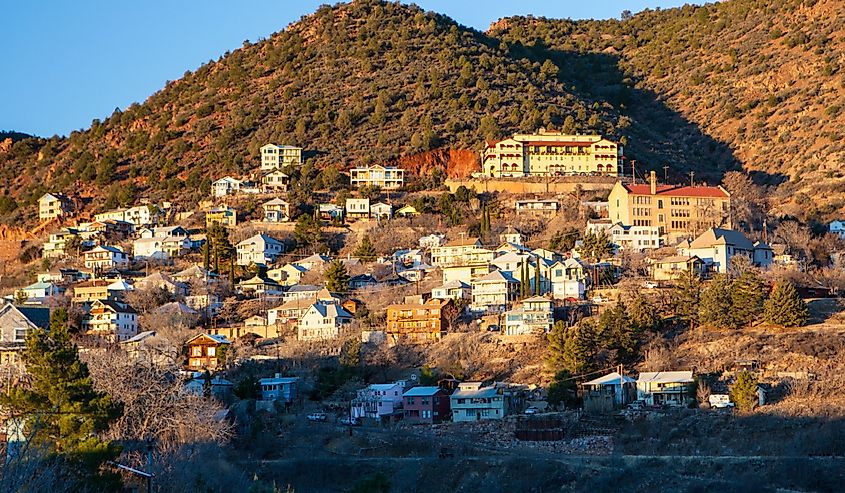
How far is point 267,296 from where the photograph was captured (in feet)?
284

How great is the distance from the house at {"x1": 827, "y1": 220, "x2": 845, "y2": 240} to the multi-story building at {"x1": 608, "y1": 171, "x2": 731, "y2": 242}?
6819 mm

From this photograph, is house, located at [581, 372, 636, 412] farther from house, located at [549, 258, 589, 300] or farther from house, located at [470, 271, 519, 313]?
house, located at [470, 271, 519, 313]

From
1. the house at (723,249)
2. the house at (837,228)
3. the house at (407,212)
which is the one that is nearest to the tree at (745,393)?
the house at (723,249)

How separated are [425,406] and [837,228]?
39.8m

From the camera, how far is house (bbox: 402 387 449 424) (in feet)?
212

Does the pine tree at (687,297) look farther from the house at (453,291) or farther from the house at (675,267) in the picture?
the house at (453,291)

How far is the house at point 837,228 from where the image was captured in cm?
9104

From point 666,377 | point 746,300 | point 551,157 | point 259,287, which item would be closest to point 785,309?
point 746,300

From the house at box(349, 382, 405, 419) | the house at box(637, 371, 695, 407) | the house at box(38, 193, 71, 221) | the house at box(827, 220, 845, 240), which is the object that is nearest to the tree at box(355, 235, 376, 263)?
the house at box(349, 382, 405, 419)

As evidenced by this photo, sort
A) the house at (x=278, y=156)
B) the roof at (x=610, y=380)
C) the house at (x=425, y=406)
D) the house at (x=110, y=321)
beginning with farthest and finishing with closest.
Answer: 1. the house at (x=278, y=156)
2. the house at (x=110, y=321)
3. the house at (x=425, y=406)
4. the roof at (x=610, y=380)

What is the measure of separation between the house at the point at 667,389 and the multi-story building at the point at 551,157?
43990mm

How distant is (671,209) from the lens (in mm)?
93438

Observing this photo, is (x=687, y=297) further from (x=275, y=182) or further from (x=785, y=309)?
(x=275, y=182)

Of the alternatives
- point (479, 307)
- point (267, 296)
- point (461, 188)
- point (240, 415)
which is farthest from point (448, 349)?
point (461, 188)
